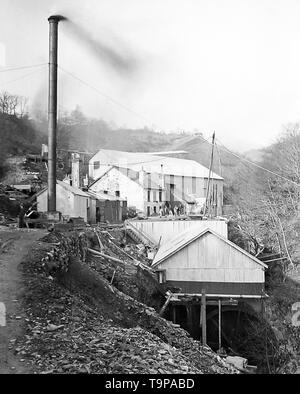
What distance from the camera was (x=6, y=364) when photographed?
3.34m

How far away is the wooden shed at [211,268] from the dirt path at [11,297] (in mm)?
5175

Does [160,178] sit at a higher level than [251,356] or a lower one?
higher

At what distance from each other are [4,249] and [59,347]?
3740mm

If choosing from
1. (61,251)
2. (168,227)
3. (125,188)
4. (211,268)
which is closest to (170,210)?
(125,188)

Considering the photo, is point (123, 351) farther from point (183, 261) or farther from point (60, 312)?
point (183, 261)

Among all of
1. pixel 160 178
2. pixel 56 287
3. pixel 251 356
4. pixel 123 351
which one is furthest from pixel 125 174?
pixel 123 351

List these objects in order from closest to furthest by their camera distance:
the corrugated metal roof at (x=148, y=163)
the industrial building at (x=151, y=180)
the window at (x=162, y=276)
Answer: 1. the window at (x=162, y=276)
2. the industrial building at (x=151, y=180)
3. the corrugated metal roof at (x=148, y=163)

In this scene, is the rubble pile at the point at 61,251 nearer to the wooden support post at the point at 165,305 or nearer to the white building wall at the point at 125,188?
the wooden support post at the point at 165,305

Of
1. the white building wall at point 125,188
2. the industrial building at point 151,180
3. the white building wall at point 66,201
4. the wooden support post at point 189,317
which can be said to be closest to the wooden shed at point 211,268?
the wooden support post at point 189,317

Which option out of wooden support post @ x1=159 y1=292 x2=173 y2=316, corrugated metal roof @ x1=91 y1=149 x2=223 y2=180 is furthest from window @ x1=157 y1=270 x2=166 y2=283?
corrugated metal roof @ x1=91 y1=149 x2=223 y2=180

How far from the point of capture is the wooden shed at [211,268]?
11.4 meters
